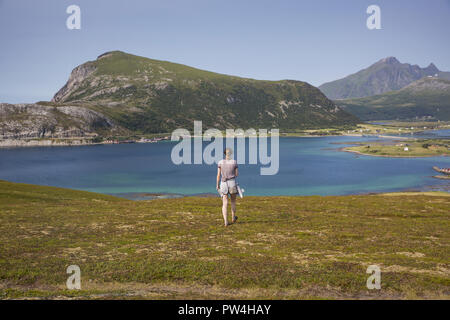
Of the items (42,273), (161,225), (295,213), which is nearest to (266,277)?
(42,273)

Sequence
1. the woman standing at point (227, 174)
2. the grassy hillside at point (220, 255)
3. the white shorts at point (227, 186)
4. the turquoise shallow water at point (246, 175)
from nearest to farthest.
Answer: the grassy hillside at point (220, 255) → the woman standing at point (227, 174) → the white shorts at point (227, 186) → the turquoise shallow water at point (246, 175)

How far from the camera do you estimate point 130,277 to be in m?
13.1

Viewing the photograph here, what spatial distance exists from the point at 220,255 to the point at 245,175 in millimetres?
133735

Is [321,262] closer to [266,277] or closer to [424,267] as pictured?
[266,277]

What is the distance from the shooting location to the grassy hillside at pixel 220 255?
1209 centimetres

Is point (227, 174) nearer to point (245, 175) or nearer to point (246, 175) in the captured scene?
point (246, 175)
